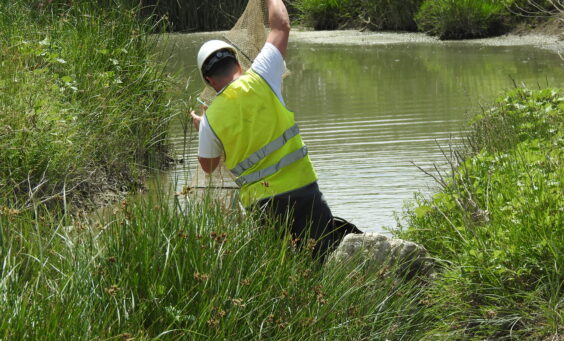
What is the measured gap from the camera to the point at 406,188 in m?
→ 8.79

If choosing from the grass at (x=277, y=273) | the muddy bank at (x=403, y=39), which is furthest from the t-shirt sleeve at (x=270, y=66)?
the muddy bank at (x=403, y=39)

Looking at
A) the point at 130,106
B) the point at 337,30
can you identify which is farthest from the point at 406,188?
the point at 337,30

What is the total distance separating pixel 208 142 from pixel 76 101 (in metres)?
3.86

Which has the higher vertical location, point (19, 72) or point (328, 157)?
point (19, 72)

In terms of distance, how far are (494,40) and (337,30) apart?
5614 mm

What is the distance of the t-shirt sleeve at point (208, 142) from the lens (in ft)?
18.2

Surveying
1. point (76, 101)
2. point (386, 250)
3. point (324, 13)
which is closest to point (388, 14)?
point (324, 13)

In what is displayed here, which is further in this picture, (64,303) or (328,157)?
(328,157)

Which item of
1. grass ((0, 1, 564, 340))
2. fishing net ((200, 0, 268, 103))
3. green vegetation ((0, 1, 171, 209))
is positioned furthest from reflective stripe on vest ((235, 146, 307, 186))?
fishing net ((200, 0, 268, 103))

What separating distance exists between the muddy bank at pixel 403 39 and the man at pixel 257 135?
12630mm

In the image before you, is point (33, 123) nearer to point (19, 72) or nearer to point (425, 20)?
point (19, 72)

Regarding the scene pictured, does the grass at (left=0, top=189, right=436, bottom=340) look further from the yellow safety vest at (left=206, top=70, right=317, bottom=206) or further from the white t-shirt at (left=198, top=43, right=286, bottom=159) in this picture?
the white t-shirt at (left=198, top=43, right=286, bottom=159)

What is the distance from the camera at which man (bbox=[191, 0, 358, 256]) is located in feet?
18.0

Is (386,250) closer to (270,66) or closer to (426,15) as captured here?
(270,66)
